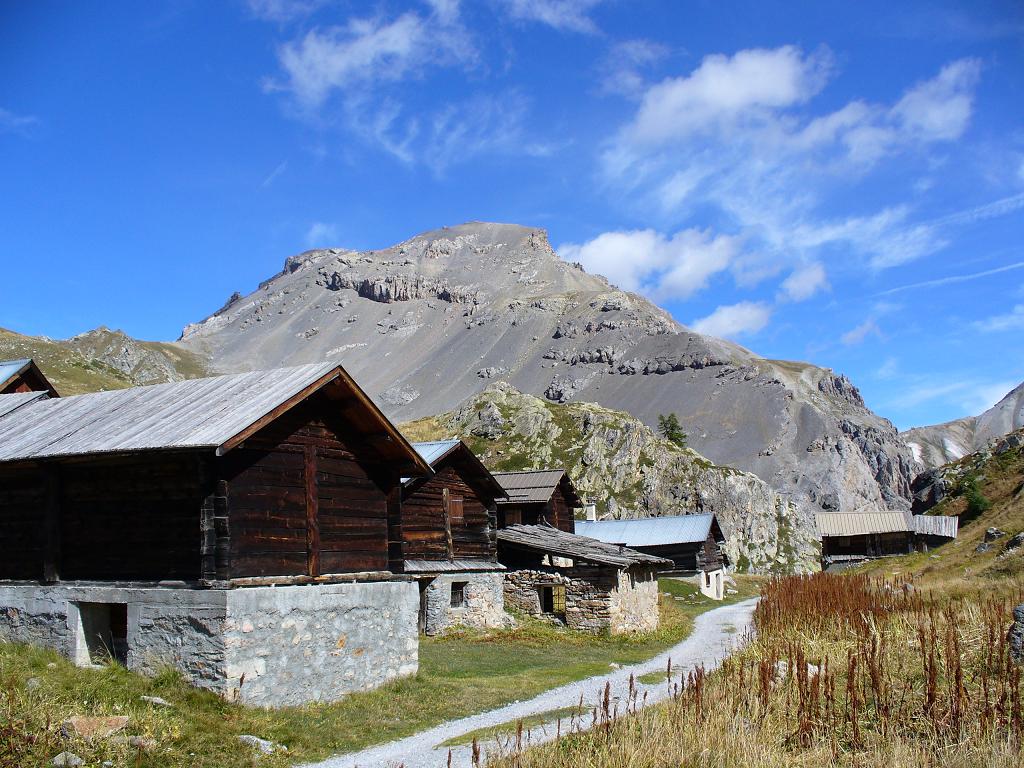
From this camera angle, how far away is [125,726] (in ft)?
38.8

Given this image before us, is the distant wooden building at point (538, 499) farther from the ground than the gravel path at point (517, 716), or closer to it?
farther from the ground

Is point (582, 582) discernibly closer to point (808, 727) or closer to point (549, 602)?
point (549, 602)

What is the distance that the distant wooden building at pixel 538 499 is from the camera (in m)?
40.7

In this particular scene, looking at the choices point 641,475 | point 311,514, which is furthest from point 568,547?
point 641,475

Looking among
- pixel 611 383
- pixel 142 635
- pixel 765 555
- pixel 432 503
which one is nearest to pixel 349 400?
pixel 142 635

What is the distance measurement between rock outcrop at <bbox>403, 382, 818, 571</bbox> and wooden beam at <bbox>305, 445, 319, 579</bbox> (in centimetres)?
6604

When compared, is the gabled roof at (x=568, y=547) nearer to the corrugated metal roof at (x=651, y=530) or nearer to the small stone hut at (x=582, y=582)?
the small stone hut at (x=582, y=582)

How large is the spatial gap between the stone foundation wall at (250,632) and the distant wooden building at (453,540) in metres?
11.9

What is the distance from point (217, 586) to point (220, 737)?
2.86 metres

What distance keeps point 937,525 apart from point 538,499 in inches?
2013

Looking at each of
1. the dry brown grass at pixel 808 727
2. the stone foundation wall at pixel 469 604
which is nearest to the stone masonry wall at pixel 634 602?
the stone foundation wall at pixel 469 604

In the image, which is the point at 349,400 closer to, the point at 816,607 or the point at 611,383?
the point at 816,607

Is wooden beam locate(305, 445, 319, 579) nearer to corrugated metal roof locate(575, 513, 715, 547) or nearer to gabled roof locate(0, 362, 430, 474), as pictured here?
gabled roof locate(0, 362, 430, 474)

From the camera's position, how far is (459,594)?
3216 centimetres
